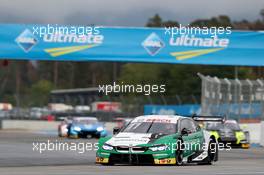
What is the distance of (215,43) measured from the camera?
34.4m

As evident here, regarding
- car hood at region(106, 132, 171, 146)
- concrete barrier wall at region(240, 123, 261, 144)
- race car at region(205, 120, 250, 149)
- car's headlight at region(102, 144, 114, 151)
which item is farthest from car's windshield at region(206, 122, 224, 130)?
car's headlight at region(102, 144, 114, 151)

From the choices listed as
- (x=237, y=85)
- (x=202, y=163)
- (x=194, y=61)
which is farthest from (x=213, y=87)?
(x=202, y=163)

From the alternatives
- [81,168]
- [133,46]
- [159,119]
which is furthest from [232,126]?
[81,168]

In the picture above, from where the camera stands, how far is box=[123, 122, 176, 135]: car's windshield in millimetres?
20672

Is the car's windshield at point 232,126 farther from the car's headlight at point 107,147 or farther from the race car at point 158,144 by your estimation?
the car's headlight at point 107,147

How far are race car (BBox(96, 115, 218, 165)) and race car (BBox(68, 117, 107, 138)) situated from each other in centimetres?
1913

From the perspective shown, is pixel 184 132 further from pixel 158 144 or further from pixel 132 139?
pixel 132 139

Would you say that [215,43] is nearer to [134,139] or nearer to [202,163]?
[202,163]

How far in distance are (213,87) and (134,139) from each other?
2546cm

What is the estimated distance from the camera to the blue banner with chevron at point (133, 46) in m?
33.8

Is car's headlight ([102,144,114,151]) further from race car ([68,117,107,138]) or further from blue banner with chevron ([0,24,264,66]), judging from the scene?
race car ([68,117,107,138])

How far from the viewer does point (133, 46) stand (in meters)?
34.4

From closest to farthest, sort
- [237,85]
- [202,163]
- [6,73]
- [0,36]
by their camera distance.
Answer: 1. [202,163]
2. [0,36]
3. [237,85]
4. [6,73]

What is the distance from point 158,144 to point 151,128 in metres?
0.99
